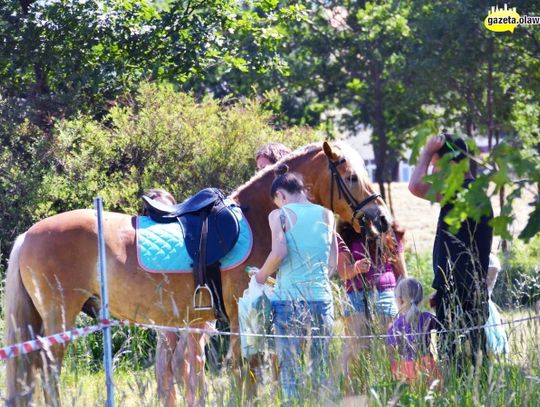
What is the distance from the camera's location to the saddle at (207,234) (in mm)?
6090

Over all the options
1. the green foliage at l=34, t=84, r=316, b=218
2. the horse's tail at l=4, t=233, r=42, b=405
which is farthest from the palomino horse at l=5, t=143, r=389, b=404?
the green foliage at l=34, t=84, r=316, b=218

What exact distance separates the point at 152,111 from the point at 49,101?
125 centimetres

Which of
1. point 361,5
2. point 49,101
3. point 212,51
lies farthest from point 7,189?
point 361,5

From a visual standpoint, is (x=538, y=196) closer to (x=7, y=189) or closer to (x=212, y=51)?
(x=7, y=189)

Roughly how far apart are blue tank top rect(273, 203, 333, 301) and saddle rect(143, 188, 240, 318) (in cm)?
61

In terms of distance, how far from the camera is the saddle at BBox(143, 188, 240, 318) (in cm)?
609

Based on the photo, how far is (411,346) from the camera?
4.93 meters

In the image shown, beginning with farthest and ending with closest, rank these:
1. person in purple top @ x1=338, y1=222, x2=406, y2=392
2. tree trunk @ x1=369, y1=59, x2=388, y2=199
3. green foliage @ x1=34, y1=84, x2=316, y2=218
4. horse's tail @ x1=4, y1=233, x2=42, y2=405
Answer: tree trunk @ x1=369, y1=59, x2=388, y2=199
green foliage @ x1=34, y1=84, x2=316, y2=218
horse's tail @ x1=4, y1=233, x2=42, y2=405
person in purple top @ x1=338, y1=222, x2=406, y2=392

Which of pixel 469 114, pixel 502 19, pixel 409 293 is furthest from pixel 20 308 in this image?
pixel 469 114

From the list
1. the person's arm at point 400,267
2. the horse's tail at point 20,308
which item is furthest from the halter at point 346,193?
the horse's tail at point 20,308

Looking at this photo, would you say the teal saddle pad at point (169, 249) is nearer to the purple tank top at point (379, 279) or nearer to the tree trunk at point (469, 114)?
the purple tank top at point (379, 279)

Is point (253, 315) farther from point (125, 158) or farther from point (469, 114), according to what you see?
point (469, 114)

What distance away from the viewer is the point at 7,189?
9.44 m

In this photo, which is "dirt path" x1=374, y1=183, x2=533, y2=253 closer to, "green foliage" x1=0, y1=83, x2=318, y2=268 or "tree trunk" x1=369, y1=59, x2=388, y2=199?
"tree trunk" x1=369, y1=59, x2=388, y2=199
